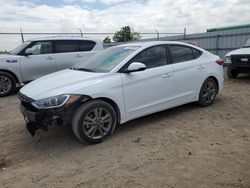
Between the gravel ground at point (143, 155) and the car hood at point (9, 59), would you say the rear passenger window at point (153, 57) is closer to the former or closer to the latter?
the gravel ground at point (143, 155)

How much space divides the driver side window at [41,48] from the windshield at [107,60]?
4.21 m

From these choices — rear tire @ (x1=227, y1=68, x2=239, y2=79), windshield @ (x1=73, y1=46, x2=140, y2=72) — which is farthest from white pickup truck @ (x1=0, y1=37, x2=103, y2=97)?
rear tire @ (x1=227, y1=68, x2=239, y2=79)

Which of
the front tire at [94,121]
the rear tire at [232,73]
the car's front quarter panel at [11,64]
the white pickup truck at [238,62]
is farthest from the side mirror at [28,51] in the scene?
the rear tire at [232,73]

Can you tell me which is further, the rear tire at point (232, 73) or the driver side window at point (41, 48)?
the rear tire at point (232, 73)

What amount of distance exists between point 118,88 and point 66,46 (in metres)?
5.69

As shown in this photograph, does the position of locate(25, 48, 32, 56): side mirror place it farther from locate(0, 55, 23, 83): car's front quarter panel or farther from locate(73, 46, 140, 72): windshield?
locate(73, 46, 140, 72): windshield

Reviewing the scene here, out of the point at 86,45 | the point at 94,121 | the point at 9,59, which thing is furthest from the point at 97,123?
the point at 86,45

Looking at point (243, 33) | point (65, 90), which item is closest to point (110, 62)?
point (65, 90)

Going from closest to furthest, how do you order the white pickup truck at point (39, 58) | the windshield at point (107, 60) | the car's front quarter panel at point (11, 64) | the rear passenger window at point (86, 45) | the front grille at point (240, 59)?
the windshield at point (107, 60)
the car's front quarter panel at point (11, 64)
the white pickup truck at point (39, 58)
the front grille at point (240, 59)
the rear passenger window at point (86, 45)

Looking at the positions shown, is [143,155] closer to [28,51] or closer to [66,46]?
[28,51]

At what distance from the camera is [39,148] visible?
14.8ft

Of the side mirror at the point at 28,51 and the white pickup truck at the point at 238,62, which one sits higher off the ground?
the side mirror at the point at 28,51

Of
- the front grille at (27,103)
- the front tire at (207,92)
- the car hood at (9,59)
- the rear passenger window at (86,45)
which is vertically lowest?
the front tire at (207,92)

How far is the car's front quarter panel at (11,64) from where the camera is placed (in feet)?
28.7
